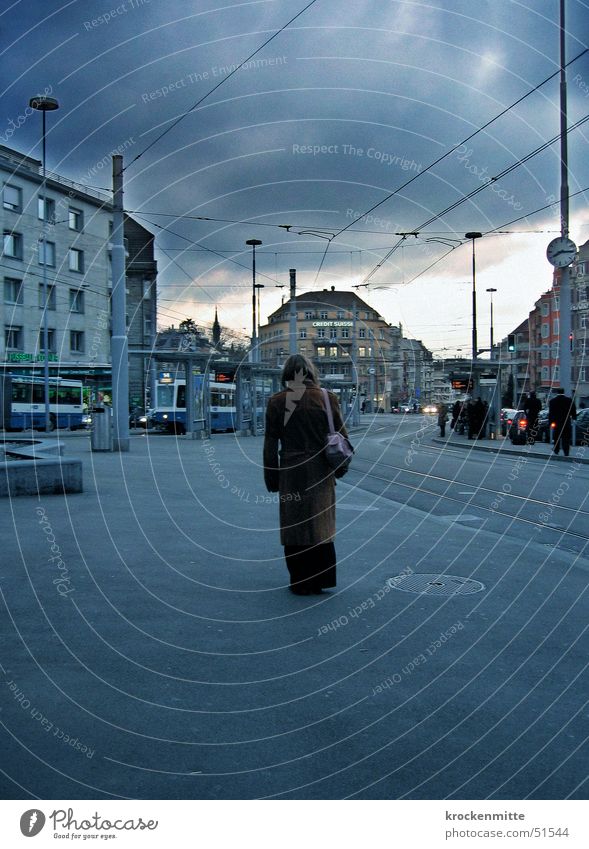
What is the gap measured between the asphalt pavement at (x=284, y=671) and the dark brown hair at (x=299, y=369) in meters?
1.68

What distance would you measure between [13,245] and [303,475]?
44238 mm

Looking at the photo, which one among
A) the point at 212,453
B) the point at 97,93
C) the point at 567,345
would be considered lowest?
the point at 212,453

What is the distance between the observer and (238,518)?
10969mm

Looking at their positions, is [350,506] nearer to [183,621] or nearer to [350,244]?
[183,621]

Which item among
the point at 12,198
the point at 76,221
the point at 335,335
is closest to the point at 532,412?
the point at 335,335

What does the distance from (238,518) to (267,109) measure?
5.85m

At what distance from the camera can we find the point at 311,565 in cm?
673

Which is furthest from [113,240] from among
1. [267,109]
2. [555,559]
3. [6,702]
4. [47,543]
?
[6,702]

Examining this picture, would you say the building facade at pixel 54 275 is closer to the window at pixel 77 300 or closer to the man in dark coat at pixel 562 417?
the window at pixel 77 300

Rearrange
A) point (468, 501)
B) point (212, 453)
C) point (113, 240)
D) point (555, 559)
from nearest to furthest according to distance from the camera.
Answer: point (555, 559)
point (468, 501)
point (113, 240)
point (212, 453)

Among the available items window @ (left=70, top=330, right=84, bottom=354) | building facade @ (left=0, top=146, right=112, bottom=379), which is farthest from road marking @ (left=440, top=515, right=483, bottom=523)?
window @ (left=70, top=330, right=84, bottom=354)

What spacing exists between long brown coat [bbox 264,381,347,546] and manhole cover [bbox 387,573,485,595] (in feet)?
2.66

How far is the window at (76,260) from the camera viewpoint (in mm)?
51750

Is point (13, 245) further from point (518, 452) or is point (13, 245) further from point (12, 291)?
point (518, 452)
